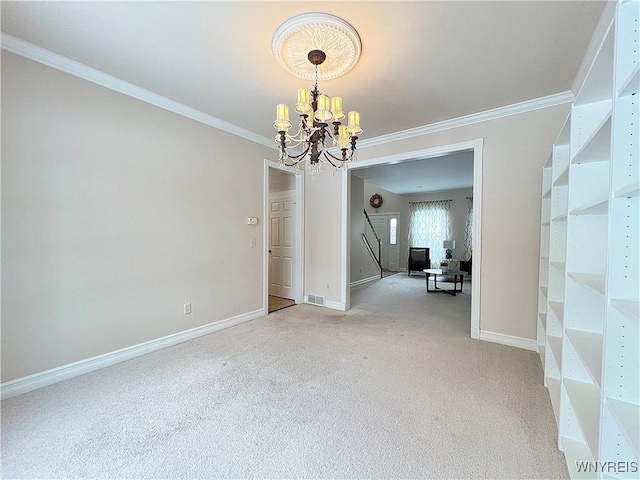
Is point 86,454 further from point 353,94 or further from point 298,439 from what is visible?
point 353,94

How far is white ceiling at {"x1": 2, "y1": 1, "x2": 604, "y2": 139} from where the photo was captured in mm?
1657

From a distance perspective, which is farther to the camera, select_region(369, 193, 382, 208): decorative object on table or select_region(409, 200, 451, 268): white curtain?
select_region(369, 193, 382, 208): decorative object on table

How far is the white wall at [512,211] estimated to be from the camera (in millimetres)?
2781

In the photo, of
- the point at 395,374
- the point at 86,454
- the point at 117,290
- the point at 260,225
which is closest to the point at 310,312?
the point at 260,225

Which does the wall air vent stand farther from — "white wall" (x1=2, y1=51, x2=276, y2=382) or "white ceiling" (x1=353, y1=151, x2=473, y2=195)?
"white ceiling" (x1=353, y1=151, x2=473, y2=195)

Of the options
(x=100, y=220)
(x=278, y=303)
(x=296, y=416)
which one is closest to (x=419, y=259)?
(x=278, y=303)

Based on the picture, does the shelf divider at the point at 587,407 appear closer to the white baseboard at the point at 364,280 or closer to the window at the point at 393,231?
the white baseboard at the point at 364,280

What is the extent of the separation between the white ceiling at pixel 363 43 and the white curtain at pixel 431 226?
19.2ft

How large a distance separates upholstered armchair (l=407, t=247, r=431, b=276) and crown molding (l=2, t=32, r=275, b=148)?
6.04 m

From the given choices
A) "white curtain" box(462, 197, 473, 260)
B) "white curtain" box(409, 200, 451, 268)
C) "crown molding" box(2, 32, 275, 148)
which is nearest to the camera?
"crown molding" box(2, 32, 275, 148)

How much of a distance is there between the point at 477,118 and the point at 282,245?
3465mm

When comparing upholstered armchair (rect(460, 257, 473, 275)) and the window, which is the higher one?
the window

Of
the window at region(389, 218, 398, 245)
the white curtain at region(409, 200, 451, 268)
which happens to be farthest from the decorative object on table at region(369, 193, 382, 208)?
the white curtain at region(409, 200, 451, 268)

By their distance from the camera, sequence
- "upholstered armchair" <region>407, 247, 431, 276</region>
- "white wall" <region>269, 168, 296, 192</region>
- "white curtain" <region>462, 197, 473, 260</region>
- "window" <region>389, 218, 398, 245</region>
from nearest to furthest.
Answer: "white wall" <region>269, 168, 296, 192</region> → "upholstered armchair" <region>407, 247, 431, 276</region> → "white curtain" <region>462, 197, 473, 260</region> → "window" <region>389, 218, 398, 245</region>
